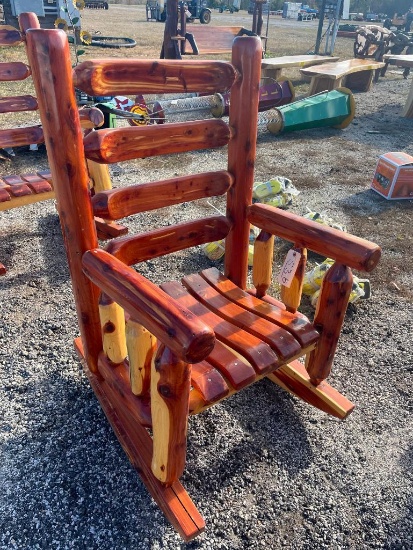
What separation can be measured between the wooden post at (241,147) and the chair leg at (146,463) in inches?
31.5

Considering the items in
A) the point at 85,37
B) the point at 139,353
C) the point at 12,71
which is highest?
the point at 12,71

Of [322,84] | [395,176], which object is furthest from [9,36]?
[322,84]

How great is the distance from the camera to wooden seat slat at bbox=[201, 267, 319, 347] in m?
1.68

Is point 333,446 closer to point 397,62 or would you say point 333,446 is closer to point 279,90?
point 279,90

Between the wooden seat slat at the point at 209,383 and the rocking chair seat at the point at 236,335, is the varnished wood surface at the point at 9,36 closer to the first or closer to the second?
the rocking chair seat at the point at 236,335

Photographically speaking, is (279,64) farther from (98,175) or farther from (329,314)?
(329,314)

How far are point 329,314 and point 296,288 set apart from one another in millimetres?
211

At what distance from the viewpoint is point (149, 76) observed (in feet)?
4.90

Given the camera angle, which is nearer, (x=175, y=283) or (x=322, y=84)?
(x=175, y=283)

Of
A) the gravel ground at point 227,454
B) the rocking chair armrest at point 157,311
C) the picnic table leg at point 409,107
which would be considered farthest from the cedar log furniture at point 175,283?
the picnic table leg at point 409,107

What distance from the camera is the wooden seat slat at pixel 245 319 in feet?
5.27

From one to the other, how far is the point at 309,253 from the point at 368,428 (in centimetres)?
164

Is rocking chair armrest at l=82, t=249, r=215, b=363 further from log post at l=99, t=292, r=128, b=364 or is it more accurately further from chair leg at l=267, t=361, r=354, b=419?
chair leg at l=267, t=361, r=354, b=419

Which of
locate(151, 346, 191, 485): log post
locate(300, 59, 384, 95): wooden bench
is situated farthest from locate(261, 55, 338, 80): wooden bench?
locate(151, 346, 191, 485): log post
